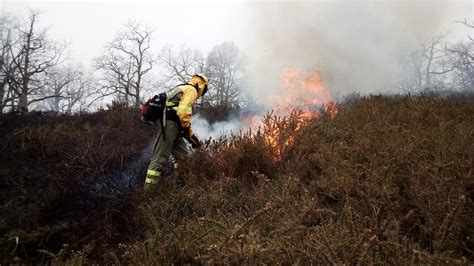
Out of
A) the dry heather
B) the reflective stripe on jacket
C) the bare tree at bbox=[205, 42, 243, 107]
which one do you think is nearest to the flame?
the dry heather

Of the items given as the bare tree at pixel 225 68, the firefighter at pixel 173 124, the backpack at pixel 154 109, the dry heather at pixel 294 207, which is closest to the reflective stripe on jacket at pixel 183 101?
the firefighter at pixel 173 124

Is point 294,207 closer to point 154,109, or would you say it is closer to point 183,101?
point 183,101

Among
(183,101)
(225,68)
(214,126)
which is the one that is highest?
(225,68)

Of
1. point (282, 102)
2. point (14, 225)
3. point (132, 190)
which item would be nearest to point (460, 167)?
point (132, 190)

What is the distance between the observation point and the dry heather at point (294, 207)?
2.24m

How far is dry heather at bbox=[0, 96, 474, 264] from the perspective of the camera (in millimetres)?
2242

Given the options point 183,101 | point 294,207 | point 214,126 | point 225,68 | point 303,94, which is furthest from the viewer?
point 225,68

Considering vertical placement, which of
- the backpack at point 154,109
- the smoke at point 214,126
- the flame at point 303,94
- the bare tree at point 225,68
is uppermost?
the bare tree at point 225,68

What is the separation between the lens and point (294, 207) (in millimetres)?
3043

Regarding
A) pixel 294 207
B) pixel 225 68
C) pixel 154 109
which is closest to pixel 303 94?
pixel 154 109

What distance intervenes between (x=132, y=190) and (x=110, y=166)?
1110mm

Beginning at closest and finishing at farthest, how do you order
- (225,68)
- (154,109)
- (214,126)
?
(154,109) → (214,126) → (225,68)

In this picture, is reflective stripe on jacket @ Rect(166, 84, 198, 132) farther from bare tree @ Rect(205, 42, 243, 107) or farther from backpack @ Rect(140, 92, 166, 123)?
bare tree @ Rect(205, 42, 243, 107)

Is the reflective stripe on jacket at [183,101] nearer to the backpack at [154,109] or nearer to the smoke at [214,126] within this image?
the backpack at [154,109]
